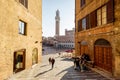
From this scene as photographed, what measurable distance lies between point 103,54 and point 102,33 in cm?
220

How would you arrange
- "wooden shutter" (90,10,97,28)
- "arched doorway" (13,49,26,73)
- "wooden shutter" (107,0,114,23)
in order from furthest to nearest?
"wooden shutter" (90,10,97,28)
"arched doorway" (13,49,26,73)
"wooden shutter" (107,0,114,23)

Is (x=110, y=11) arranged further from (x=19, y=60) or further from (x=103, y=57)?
(x=19, y=60)

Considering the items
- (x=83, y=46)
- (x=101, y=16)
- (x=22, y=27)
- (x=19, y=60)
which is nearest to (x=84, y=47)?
(x=83, y=46)

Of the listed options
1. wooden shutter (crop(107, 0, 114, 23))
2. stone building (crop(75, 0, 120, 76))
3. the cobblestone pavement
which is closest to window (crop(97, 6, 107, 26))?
stone building (crop(75, 0, 120, 76))

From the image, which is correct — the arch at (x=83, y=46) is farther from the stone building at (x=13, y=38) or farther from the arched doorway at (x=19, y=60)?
the arched doorway at (x=19, y=60)

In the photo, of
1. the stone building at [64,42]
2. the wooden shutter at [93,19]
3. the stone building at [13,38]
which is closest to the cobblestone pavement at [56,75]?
the stone building at [13,38]

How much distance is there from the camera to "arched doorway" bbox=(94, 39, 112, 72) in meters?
15.8

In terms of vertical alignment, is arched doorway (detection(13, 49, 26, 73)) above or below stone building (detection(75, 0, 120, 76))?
below

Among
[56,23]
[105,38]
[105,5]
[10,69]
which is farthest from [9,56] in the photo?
[56,23]

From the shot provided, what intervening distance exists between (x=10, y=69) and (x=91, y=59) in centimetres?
1013

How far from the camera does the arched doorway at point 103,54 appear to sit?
15775 mm

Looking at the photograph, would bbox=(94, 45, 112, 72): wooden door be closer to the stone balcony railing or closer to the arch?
the stone balcony railing

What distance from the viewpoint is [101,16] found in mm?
17609

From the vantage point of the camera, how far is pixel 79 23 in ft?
84.6
